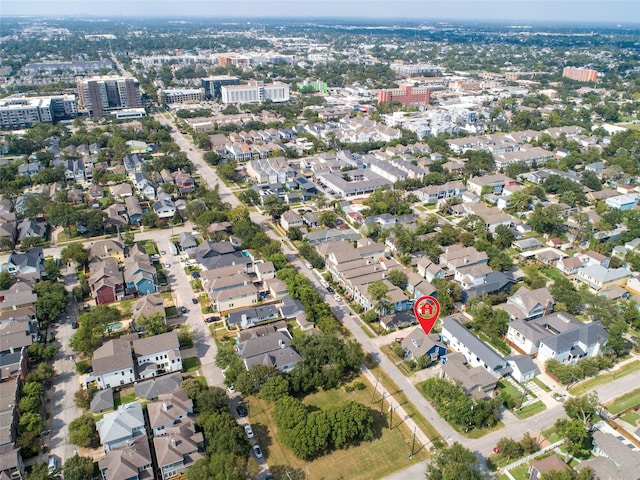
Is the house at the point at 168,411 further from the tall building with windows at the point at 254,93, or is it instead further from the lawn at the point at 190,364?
the tall building with windows at the point at 254,93

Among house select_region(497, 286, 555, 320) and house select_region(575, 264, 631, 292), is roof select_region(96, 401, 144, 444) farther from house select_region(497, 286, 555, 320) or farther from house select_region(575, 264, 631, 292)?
house select_region(575, 264, 631, 292)

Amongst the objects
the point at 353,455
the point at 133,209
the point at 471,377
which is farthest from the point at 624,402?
the point at 133,209

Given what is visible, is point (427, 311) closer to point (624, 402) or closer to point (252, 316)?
point (624, 402)

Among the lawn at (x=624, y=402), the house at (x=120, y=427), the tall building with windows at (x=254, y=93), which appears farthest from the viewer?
the tall building with windows at (x=254, y=93)

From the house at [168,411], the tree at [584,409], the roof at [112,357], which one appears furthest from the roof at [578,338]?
the roof at [112,357]

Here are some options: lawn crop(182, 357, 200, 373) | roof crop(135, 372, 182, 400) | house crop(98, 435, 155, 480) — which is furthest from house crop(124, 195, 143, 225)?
house crop(98, 435, 155, 480)

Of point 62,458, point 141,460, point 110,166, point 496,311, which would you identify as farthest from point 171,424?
point 110,166
